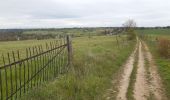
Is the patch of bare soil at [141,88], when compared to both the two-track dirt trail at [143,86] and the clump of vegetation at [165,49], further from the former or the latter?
the clump of vegetation at [165,49]

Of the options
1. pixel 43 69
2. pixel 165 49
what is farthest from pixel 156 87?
pixel 165 49

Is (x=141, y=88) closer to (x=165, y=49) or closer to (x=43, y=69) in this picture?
(x=43, y=69)

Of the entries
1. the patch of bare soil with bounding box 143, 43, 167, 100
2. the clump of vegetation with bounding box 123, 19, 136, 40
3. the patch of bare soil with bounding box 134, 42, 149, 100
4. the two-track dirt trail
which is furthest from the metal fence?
the clump of vegetation with bounding box 123, 19, 136, 40

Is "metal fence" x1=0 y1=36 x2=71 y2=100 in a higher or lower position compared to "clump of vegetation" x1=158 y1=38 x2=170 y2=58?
higher

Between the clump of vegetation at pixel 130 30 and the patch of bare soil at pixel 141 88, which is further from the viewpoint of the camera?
the clump of vegetation at pixel 130 30

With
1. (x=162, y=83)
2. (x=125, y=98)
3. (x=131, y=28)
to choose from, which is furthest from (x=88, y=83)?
(x=131, y=28)

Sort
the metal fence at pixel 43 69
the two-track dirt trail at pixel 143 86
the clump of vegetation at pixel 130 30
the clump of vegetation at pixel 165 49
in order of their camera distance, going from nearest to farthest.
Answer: the metal fence at pixel 43 69 < the two-track dirt trail at pixel 143 86 < the clump of vegetation at pixel 165 49 < the clump of vegetation at pixel 130 30

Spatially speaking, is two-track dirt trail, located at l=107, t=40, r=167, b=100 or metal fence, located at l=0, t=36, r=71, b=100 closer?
metal fence, located at l=0, t=36, r=71, b=100

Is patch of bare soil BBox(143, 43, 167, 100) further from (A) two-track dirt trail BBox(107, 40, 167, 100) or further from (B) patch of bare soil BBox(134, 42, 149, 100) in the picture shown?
(B) patch of bare soil BBox(134, 42, 149, 100)

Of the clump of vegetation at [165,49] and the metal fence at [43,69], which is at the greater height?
the metal fence at [43,69]

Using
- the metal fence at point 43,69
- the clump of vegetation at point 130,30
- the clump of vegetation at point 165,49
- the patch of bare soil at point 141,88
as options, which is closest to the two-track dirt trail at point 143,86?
the patch of bare soil at point 141,88

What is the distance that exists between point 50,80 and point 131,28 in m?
61.5

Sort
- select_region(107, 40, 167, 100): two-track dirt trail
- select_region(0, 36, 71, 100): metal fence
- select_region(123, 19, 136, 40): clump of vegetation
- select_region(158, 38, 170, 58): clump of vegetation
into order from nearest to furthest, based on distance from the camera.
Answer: select_region(0, 36, 71, 100): metal fence < select_region(107, 40, 167, 100): two-track dirt trail < select_region(158, 38, 170, 58): clump of vegetation < select_region(123, 19, 136, 40): clump of vegetation

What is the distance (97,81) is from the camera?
11.5 metres
